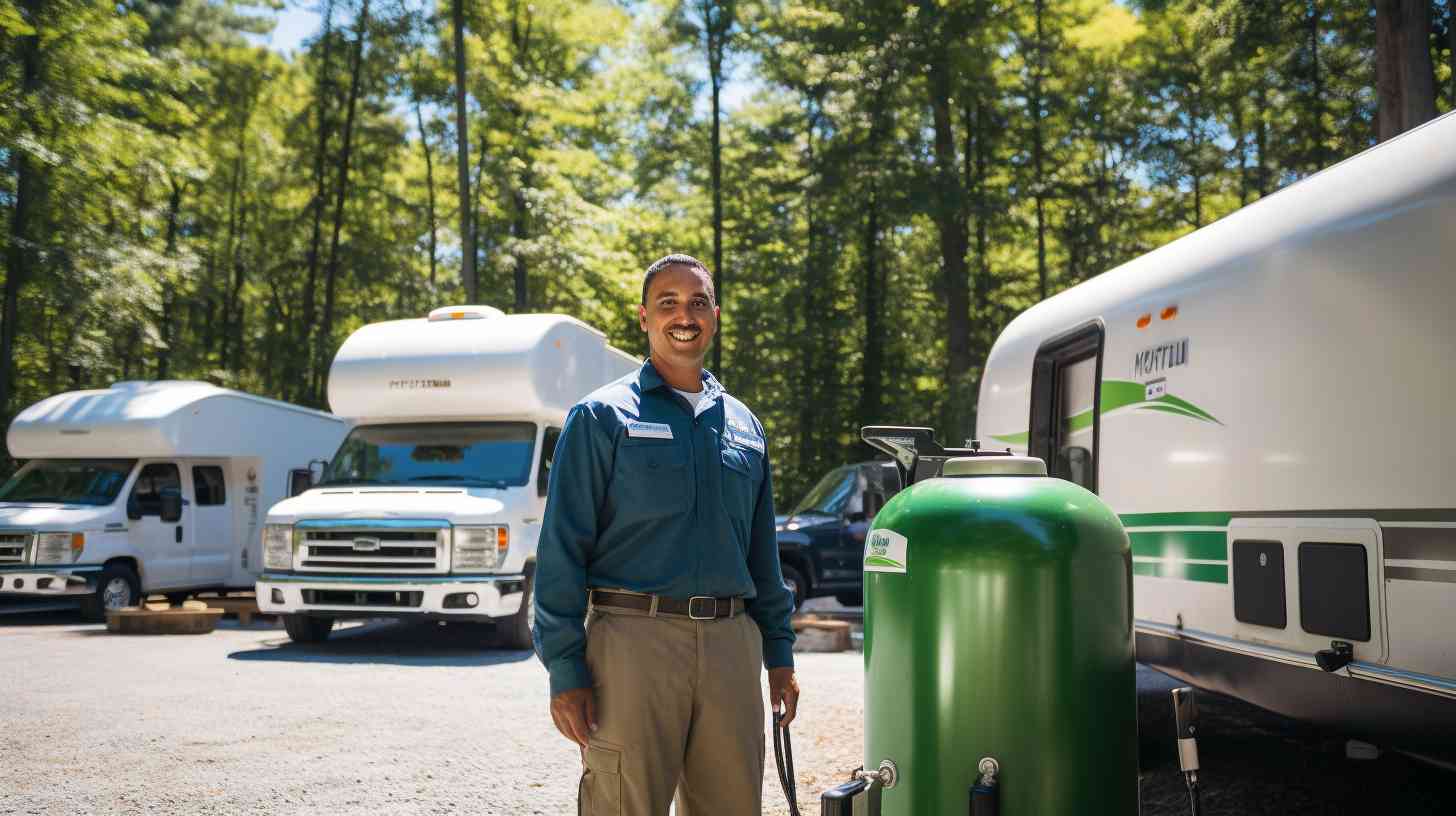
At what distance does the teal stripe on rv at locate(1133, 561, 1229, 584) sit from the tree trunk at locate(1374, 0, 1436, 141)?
8528 millimetres

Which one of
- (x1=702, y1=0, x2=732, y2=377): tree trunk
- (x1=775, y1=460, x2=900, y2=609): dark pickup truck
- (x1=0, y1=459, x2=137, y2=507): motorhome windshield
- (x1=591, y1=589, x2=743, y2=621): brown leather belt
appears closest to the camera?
(x1=591, y1=589, x2=743, y2=621): brown leather belt

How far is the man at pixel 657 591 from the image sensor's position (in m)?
3.12

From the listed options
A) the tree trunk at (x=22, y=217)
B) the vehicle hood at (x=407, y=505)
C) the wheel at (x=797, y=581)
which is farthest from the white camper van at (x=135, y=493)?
the wheel at (x=797, y=581)

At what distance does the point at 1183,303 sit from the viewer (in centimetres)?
579

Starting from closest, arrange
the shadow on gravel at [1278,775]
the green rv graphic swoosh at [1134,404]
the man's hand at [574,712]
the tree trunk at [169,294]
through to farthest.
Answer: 1. the man's hand at [574,712]
2. the green rv graphic swoosh at [1134,404]
3. the shadow on gravel at [1278,775]
4. the tree trunk at [169,294]

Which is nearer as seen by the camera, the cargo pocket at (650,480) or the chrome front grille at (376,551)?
the cargo pocket at (650,480)

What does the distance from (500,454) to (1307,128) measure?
16522 mm

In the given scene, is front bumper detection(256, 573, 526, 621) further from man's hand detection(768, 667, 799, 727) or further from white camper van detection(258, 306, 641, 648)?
man's hand detection(768, 667, 799, 727)

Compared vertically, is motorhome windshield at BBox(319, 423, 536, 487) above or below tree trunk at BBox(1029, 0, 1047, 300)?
below

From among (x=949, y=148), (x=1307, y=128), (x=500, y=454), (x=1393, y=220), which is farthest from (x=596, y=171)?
(x=1393, y=220)

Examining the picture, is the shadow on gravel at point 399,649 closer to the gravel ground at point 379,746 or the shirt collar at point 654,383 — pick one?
the gravel ground at point 379,746

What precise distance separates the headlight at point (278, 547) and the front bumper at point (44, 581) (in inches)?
151

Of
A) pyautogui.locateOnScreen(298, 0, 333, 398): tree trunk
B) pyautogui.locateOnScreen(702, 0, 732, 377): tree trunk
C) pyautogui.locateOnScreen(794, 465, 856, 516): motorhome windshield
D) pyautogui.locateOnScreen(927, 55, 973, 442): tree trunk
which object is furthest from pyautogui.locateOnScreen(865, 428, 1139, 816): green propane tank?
pyautogui.locateOnScreen(298, 0, 333, 398): tree trunk

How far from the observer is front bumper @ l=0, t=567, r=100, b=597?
43.6 ft
